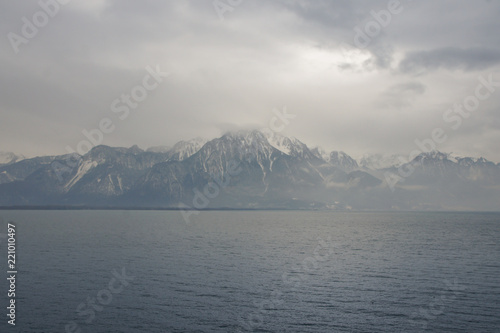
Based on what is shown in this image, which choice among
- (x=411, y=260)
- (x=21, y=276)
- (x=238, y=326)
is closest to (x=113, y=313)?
(x=238, y=326)

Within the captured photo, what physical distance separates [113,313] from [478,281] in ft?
248

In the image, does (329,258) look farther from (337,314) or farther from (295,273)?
(337,314)

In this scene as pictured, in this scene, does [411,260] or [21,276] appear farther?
[411,260]

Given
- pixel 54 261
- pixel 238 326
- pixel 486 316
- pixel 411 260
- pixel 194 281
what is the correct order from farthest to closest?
pixel 411 260
pixel 54 261
pixel 194 281
pixel 486 316
pixel 238 326

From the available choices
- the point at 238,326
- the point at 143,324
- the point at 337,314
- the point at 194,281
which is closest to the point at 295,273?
the point at 194,281

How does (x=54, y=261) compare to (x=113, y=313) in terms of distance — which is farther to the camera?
(x=54, y=261)

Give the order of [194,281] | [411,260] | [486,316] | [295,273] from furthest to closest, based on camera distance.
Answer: [411,260], [295,273], [194,281], [486,316]

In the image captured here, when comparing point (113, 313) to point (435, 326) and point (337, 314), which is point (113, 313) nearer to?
point (337, 314)

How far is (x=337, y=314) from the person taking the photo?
60656 millimetres

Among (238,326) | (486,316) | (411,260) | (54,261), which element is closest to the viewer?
(238,326)

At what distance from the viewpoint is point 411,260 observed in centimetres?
11431

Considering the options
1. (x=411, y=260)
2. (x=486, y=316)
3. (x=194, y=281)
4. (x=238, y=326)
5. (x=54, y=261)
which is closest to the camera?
(x=238, y=326)

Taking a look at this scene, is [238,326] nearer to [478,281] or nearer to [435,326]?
[435,326]

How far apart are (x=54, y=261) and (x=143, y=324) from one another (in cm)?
5982
